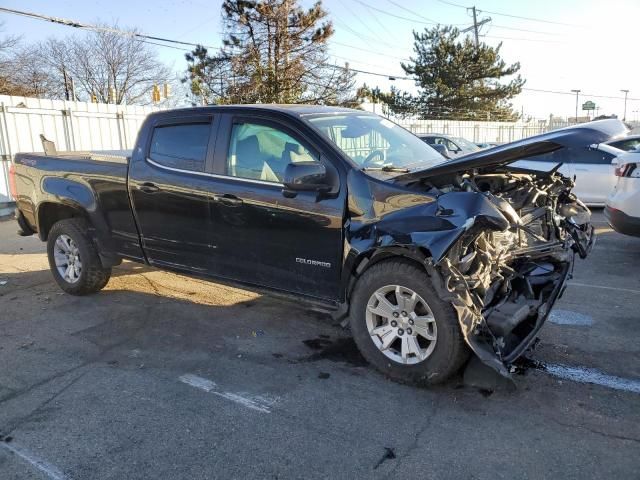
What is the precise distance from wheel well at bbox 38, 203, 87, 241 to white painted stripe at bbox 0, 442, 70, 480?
3.22m

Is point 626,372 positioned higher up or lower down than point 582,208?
lower down

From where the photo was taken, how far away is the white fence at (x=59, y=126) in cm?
1305

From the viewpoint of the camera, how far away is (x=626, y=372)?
3.85 metres

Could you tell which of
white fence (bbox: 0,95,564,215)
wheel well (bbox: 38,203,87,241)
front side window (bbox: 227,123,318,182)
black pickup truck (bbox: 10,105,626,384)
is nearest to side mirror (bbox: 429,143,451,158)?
black pickup truck (bbox: 10,105,626,384)

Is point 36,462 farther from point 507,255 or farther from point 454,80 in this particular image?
point 454,80

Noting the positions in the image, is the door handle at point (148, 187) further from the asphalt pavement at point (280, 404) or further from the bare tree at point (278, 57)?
the bare tree at point (278, 57)

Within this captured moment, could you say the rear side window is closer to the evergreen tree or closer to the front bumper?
the front bumper

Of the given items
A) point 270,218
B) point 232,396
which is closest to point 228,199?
point 270,218

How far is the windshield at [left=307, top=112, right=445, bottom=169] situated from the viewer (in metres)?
4.21

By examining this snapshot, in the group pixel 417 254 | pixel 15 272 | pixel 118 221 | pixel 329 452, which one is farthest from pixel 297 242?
pixel 15 272

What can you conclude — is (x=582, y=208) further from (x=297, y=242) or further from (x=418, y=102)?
(x=418, y=102)

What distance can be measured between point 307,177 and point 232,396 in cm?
161

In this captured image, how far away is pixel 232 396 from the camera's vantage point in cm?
367

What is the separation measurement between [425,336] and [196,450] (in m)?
1.61
